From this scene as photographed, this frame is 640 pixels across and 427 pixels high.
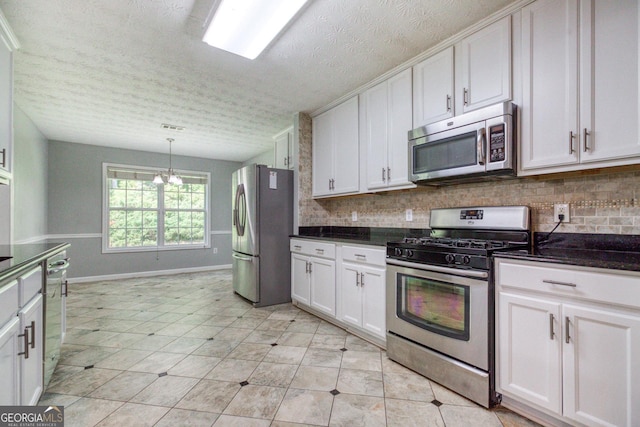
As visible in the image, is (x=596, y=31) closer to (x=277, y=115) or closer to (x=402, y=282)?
(x=402, y=282)

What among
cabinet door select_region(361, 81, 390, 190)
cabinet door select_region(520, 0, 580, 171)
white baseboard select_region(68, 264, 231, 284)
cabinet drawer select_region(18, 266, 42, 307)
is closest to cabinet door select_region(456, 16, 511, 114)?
cabinet door select_region(520, 0, 580, 171)

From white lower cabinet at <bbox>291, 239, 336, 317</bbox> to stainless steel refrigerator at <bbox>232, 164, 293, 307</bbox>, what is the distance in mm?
175

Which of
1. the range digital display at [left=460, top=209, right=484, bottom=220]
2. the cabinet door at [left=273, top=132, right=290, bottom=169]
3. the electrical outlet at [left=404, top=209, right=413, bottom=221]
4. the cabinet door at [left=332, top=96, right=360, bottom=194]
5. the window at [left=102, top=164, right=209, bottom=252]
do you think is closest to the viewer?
the range digital display at [left=460, top=209, right=484, bottom=220]

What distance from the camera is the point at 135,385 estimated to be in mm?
1939

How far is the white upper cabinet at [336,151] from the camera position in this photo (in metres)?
3.19

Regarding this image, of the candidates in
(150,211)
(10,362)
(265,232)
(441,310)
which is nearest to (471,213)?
(441,310)

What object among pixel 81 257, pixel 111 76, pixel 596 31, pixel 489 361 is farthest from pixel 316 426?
pixel 81 257

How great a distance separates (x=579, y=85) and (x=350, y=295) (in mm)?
2154

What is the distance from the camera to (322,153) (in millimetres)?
3668

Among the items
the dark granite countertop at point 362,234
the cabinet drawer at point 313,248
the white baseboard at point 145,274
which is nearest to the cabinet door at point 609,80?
the dark granite countertop at point 362,234

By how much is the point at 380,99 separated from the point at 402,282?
173 cm

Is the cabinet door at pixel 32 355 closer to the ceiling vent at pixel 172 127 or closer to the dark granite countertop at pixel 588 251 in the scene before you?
the dark granite countertop at pixel 588 251

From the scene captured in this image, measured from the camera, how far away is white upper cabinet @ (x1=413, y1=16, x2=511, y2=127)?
198 centimetres

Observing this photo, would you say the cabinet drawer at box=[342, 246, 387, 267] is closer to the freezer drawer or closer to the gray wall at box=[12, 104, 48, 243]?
the freezer drawer
